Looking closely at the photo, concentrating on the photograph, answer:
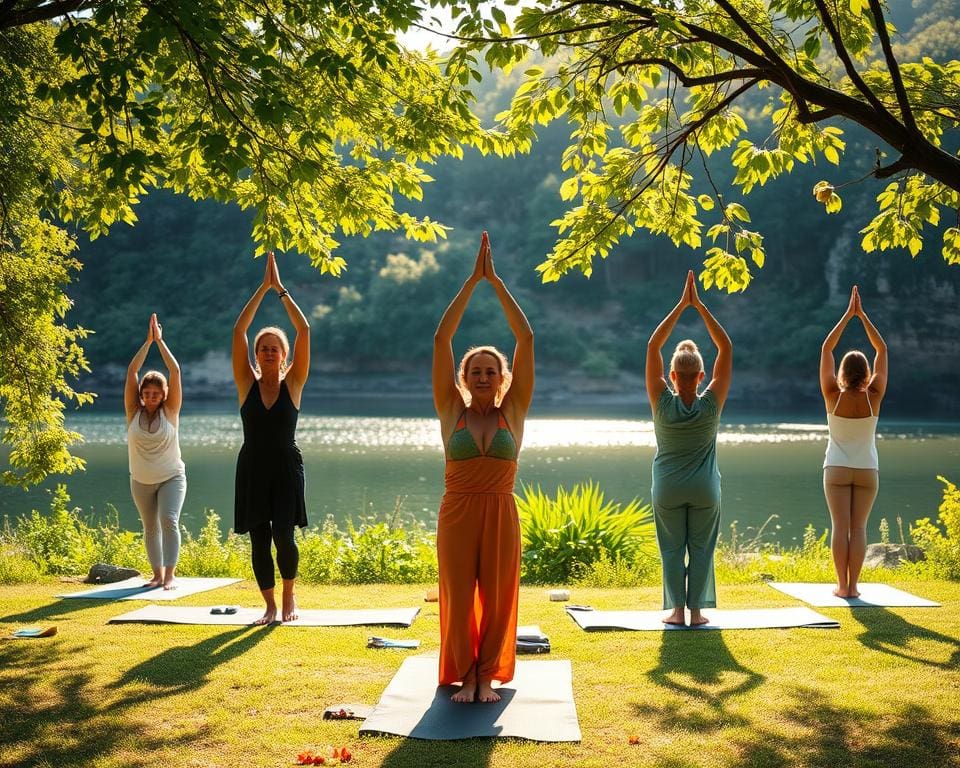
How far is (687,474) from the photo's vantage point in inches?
238

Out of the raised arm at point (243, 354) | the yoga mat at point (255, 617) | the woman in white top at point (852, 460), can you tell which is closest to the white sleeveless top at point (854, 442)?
the woman in white top at point (852, 460)

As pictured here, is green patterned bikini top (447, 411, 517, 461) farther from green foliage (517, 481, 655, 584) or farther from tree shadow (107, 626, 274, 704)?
green foliage (517, 481, 655, 584)

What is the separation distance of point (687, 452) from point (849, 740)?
238cm

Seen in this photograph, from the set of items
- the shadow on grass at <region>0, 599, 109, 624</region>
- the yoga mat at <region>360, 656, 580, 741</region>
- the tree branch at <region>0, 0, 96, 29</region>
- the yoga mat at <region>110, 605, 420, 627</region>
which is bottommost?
the shadow on grass at <region>0, 599, 109, 624</region>

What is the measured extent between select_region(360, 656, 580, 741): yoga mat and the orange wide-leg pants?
17cm

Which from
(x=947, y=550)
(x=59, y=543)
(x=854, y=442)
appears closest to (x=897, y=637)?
(x=854, y=442)

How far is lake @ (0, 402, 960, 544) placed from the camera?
1759cm

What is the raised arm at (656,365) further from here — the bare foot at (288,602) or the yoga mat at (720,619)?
the bare foot at (288,602)

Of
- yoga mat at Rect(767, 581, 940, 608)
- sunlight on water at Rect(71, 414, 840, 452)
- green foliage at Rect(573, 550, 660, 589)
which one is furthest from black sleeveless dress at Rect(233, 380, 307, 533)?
sunlight on water at Rect(71, 414, 840, 452)

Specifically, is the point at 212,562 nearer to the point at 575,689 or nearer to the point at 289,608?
the point at 289,608

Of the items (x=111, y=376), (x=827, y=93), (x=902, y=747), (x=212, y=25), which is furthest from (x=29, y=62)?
(x=111, y=376)

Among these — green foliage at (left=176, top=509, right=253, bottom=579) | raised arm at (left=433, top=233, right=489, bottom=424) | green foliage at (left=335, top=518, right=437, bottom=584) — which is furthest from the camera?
green foliage at (left=176, top=509, right=253, bottom=579)

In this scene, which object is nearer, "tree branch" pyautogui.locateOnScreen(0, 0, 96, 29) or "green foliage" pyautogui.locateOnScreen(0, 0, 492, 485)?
"green foliage" pyautogui.locateOnScreen(0, 0, 492, 485)

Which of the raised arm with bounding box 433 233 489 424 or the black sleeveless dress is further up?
the raised arm with bounding box 433 233 489 424
